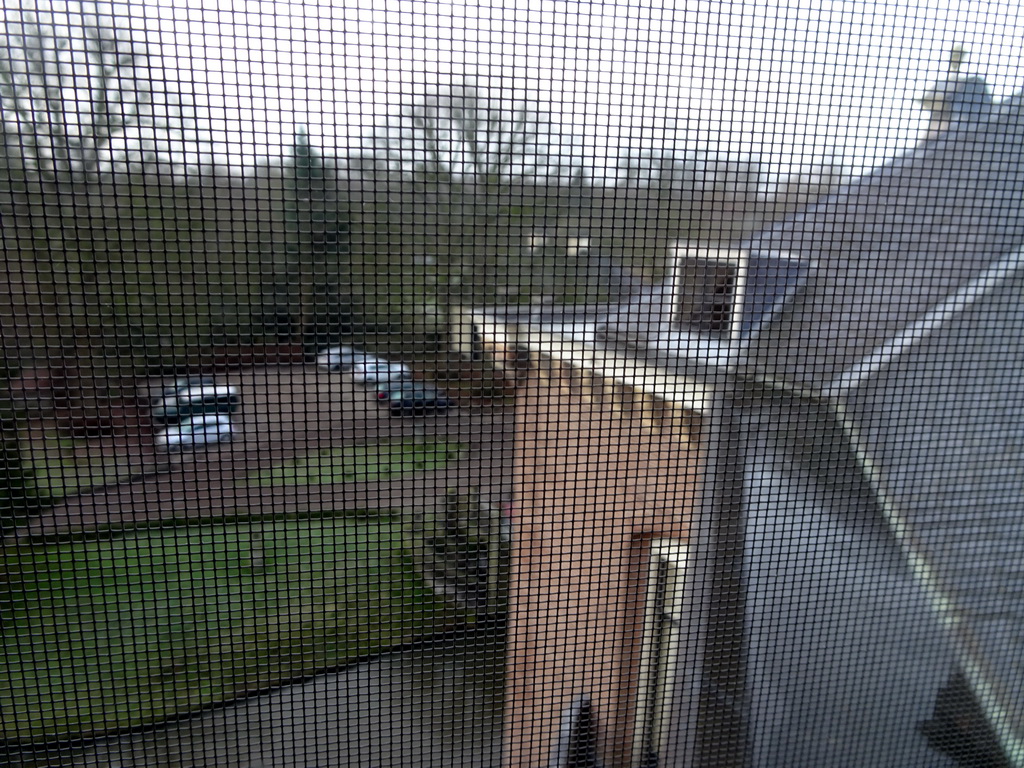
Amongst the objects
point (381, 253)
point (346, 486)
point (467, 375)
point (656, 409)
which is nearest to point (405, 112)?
point (381, 253)

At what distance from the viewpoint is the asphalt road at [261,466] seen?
1.01 metres

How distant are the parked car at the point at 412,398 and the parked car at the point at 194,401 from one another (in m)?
0.23

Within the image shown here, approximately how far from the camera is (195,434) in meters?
1.06

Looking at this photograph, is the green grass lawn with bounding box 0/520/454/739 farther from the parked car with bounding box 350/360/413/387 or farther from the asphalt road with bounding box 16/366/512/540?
the parked car with bounding box 350/360/413/387

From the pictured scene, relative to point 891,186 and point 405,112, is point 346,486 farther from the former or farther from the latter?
point 891,186

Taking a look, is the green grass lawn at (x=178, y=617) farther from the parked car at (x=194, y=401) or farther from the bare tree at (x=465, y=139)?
the bare tree at (x=465, y=139)

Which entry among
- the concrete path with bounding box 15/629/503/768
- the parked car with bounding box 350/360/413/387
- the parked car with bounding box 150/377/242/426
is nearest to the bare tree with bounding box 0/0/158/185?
the parked car with bounding box 150/377/242/426

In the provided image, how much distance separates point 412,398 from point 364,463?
139 millimetres

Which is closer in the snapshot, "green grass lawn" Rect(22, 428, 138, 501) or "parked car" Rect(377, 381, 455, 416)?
"green grass lawn" Rect(22, 428, 138, 501)

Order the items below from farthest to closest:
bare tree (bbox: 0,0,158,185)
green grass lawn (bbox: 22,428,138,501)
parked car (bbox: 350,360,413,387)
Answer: parked car (bbox: 350,360,413,387) → green grass lawn (bbox: 22,428,138,501) → bare tree (bbox: 0,0,158,185)

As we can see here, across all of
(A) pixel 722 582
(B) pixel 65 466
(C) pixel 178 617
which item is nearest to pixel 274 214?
(B) pixel 65 466

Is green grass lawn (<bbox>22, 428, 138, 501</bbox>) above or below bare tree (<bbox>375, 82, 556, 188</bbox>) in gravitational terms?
below

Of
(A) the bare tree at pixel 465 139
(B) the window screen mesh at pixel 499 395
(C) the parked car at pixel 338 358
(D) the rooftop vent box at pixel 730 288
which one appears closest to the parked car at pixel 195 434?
(B) the window screen mesh at pixel 499 395

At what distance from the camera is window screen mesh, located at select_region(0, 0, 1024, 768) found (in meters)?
0.97
